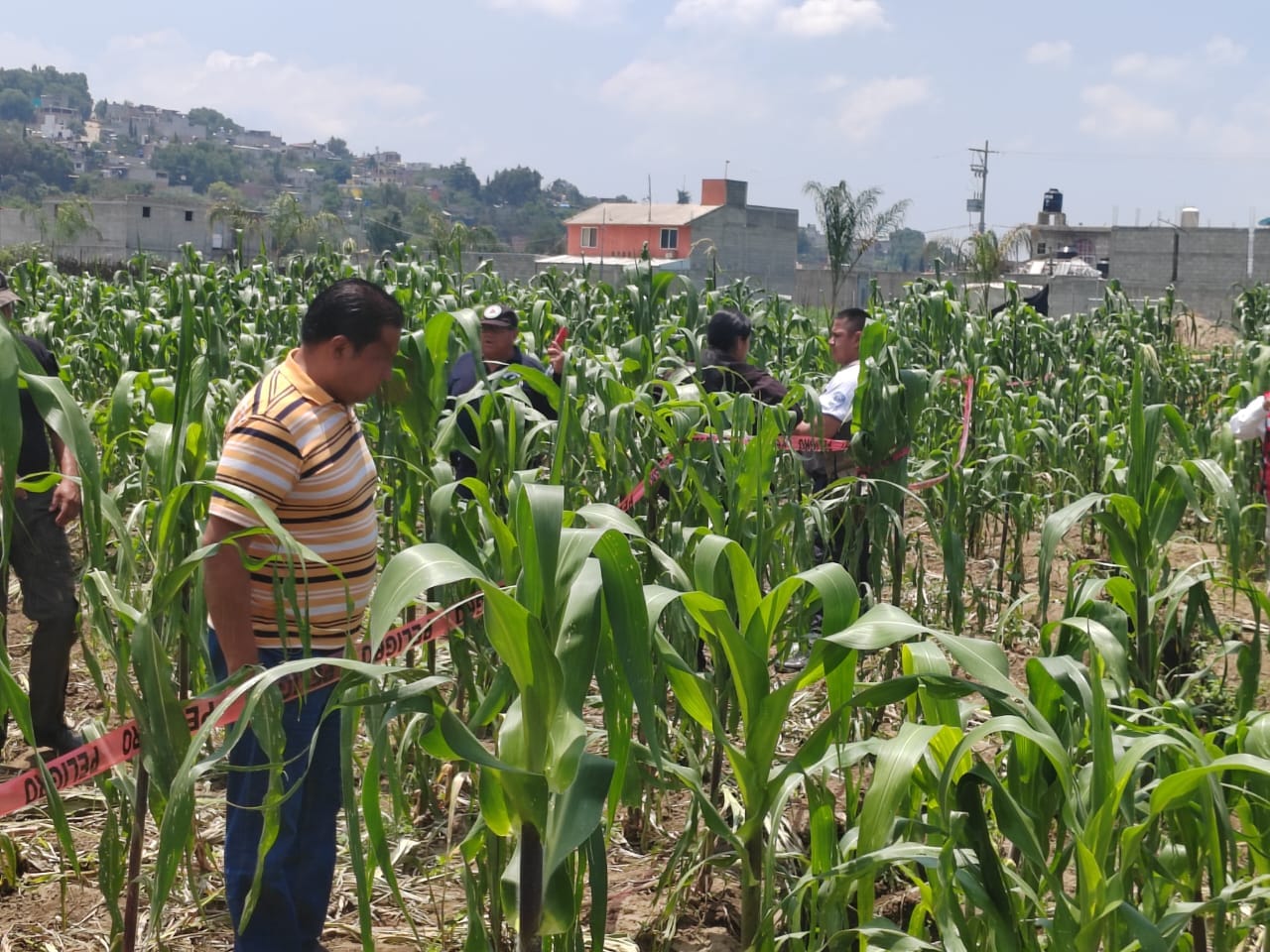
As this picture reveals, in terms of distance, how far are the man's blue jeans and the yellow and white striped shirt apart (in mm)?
136

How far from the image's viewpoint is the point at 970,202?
67.6 m

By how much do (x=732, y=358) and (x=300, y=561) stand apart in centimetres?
331

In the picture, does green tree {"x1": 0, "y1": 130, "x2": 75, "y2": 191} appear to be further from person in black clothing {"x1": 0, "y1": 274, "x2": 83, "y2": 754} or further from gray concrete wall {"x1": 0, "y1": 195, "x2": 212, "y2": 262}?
person in black clothing {"x1": 0, "y1": 274, "x2": 83, "y2": 754}

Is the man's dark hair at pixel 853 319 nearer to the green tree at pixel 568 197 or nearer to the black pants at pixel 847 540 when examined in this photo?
the black pants at pixel 847 540

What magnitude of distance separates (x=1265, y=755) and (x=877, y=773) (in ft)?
2.39

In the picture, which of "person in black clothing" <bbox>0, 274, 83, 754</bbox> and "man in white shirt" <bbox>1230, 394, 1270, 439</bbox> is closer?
"person in black clothing" <bbox>0, 274, 83, 754</bbox>

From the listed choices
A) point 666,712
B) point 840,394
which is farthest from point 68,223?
point 666,712

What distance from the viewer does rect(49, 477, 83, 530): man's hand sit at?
387 centimetres

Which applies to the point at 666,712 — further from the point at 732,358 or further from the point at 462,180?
the point at 462,180

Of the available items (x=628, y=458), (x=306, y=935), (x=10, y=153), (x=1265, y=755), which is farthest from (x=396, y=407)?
(x=10, y=153)

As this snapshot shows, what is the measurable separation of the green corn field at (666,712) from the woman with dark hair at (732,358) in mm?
443

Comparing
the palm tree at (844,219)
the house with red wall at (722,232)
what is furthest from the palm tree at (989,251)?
the house with red wall at (722,232)

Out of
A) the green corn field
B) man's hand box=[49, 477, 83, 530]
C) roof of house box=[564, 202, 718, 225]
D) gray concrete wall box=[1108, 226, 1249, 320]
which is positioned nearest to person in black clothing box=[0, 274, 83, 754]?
man's hand box=[49, 477, 83, 530]

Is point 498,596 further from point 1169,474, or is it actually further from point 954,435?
point 954,435
